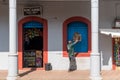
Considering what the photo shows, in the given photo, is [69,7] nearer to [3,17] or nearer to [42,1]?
[42,1]

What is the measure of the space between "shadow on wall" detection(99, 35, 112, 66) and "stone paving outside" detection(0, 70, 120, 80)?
2.62 ft

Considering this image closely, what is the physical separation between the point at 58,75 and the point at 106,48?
342 cm

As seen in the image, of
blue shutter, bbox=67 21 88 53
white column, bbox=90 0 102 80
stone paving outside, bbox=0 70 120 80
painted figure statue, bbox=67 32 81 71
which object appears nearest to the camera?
white column, bbox=90 0 102 80

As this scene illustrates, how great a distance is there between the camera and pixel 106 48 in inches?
771

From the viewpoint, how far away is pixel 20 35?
64.4ft

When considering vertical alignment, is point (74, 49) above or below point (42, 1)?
below

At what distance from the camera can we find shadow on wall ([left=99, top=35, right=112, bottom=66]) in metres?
19.5

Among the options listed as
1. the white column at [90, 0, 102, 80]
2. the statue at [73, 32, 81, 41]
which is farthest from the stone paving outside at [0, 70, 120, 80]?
the statue at [73, 32, 81, 41]

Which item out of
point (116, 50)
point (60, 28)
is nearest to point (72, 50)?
point (60, 28)

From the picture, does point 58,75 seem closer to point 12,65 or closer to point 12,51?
point 12,65

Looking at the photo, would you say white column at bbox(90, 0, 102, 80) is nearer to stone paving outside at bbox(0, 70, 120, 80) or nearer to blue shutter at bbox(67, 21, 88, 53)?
stone paving outside at bbox(0, 70, 120, 80)

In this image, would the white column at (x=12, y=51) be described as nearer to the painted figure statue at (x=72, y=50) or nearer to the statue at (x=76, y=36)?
the painted figure statue at (x=72, y=50)

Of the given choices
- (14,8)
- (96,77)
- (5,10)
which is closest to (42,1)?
(5,10)

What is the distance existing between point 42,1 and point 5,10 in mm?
2080
